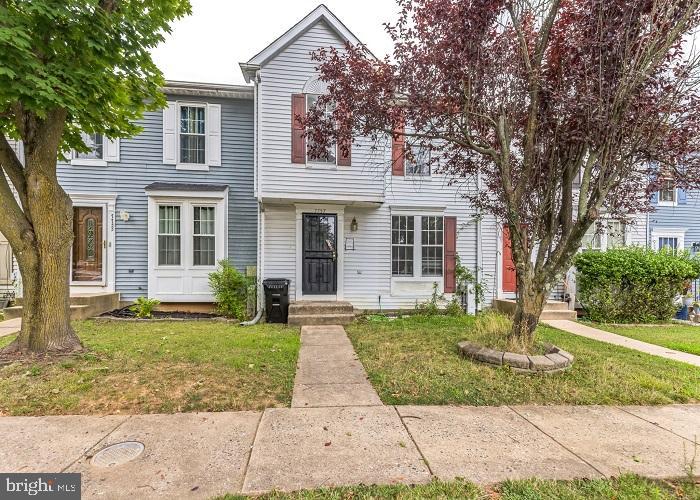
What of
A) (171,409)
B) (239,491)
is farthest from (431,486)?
(171,409)

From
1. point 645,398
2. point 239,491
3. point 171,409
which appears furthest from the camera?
point 645,398

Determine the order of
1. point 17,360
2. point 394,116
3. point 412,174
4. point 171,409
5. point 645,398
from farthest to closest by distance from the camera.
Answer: point 412,174
point 394,116
point 17,360
point 645,398
point 171,409

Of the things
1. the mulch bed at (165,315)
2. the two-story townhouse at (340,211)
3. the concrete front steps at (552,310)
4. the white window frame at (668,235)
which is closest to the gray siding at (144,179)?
the mulch bed at (165,315)

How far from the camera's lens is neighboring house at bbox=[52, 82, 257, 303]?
8922 millimetres

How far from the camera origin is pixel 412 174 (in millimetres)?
9477

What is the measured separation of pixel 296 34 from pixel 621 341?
994cm

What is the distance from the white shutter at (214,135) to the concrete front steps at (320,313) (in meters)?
4.74

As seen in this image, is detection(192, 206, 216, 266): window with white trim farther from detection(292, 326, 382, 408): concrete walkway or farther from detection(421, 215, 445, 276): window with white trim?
detection(421, 215, 445, 276): window with white trim

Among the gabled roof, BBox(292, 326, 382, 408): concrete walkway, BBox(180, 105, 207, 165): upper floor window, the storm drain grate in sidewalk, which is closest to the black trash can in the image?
BBox(292, 326, 382, 408): concrete walkway

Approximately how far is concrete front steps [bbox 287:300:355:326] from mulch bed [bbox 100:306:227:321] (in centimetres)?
186

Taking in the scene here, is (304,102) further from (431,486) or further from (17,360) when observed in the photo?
(431,486)

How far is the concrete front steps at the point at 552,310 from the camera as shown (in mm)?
8711

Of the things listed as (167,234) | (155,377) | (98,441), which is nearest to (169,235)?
(167,234)

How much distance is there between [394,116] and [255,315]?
5.65 metres
